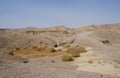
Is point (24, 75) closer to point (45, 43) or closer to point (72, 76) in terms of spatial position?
point (72, 76)

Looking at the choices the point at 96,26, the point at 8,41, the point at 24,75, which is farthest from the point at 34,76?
the point at 96,26

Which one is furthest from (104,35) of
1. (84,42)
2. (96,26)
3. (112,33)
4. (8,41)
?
(96,26)

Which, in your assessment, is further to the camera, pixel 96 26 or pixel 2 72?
pixel 96 26

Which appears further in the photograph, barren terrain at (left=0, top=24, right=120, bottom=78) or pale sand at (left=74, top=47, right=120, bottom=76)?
pale sand at (left=74, top=47, right=120, bottom=76)

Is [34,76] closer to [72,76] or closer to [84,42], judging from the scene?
[72,76]

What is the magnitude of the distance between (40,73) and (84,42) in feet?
148

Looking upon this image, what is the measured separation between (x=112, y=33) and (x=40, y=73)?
65678mm

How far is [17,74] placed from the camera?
48.9 feet

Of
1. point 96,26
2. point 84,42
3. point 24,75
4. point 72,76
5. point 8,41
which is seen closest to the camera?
point 24,75

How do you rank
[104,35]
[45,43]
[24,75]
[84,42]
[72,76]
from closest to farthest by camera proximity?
[24,75], [72,76], [84,42], [45,43], [104,35]

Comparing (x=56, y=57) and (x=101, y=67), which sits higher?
(x=101, y=67)

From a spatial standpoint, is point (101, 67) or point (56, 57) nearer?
point (101, 67)

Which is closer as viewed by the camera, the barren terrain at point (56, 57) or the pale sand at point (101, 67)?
the barren terrain at point (56, 57)

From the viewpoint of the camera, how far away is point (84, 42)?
60.5 m
